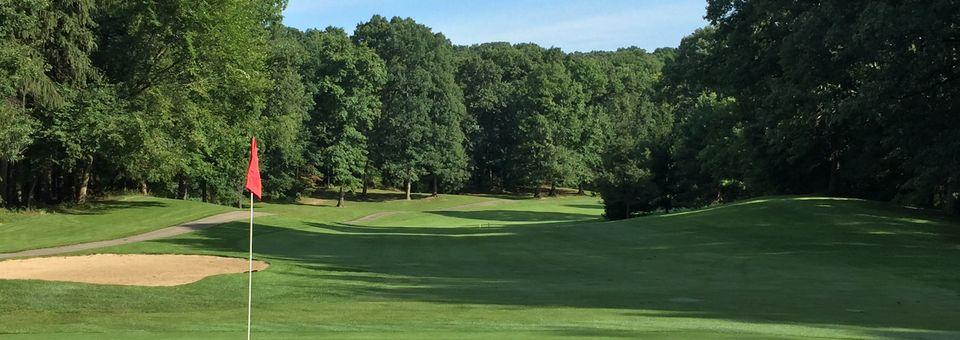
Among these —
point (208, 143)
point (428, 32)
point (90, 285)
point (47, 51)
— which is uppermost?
point (428, 32)

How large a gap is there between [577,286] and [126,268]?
1147 centimetres

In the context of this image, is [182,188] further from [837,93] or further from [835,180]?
[837,93]

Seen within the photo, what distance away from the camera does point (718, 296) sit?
44.0ft

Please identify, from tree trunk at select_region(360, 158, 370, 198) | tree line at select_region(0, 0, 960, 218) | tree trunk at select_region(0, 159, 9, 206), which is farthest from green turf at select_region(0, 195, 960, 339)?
tree trunk at select_region(360, 158, 370, 198)

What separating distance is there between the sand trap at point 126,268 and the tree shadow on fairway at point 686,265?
5.93 feet

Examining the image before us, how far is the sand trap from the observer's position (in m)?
16.9

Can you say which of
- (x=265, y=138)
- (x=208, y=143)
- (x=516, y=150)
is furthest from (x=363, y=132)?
(x=208, y=143)

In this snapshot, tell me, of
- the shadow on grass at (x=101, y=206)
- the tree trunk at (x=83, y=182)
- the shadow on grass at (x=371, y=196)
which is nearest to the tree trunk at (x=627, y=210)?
the shadow on grass at (x=101, y=206)

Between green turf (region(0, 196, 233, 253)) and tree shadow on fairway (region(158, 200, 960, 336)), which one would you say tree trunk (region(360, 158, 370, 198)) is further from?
tree shadow on fairway (region(158, 200, 960, 336))

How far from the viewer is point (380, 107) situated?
242 feet

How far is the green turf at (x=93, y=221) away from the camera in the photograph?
26.8m

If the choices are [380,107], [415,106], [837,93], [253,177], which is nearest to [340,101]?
[380,107]

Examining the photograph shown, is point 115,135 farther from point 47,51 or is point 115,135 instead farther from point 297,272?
point 297,272

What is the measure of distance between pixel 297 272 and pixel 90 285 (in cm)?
424
